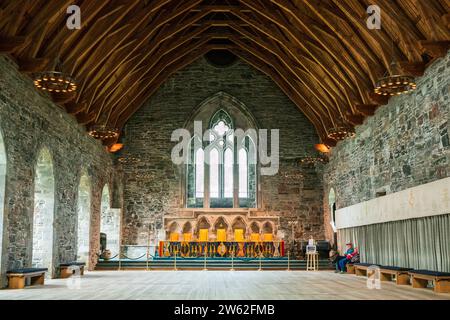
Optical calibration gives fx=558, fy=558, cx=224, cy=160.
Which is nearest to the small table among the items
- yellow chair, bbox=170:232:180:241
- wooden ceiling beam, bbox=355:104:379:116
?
wooden ceiling beam, bbox=355:104:379:116

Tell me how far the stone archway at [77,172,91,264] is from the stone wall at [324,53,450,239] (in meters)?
8.06

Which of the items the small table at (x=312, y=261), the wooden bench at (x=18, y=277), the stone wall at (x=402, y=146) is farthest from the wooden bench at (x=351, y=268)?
the wooden bench at (x=18, y=277)

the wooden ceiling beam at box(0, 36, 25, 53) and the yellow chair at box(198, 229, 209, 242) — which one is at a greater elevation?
the wooden ceiling beam at box(0, 36, 25, 53)

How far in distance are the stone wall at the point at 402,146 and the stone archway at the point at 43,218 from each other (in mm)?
8265

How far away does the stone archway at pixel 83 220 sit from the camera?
1691 cm

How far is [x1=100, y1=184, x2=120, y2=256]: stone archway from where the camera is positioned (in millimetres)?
19672

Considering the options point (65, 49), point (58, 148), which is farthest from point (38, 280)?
point (65, 49)

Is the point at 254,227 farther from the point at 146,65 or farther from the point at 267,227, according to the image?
the point at 146,65

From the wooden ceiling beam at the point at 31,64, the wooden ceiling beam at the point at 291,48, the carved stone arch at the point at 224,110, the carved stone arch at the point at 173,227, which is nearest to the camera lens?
the wooden ceiling beam at the point at 31,64

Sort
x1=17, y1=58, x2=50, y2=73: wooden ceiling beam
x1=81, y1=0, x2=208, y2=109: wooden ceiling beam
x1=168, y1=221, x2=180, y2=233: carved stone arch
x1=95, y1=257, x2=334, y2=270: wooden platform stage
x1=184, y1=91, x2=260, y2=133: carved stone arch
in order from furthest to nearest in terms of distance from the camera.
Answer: x1=184, y1=91, x2=260, y2=133: carved stone arch
x1=168, y1=221, x2=180, y2=233: carved stone arch
x1=95, y1=257, x2=334, y2=270: wooden platform stage
x1=81, y1=0, x2=208, y2=109: wooden ceiling beam
x1=17, y1=58, x2=50, y2=73: wooden ceiling beam

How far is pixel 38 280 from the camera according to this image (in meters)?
11.7

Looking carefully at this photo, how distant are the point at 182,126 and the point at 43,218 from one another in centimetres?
817

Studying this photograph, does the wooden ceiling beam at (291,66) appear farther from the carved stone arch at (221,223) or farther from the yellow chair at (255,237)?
the carved stone arch at (221,223)

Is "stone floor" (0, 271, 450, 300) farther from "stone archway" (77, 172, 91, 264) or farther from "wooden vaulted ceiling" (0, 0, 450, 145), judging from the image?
"wooden vaulted ceiling" (0, 0, 450, 145)
